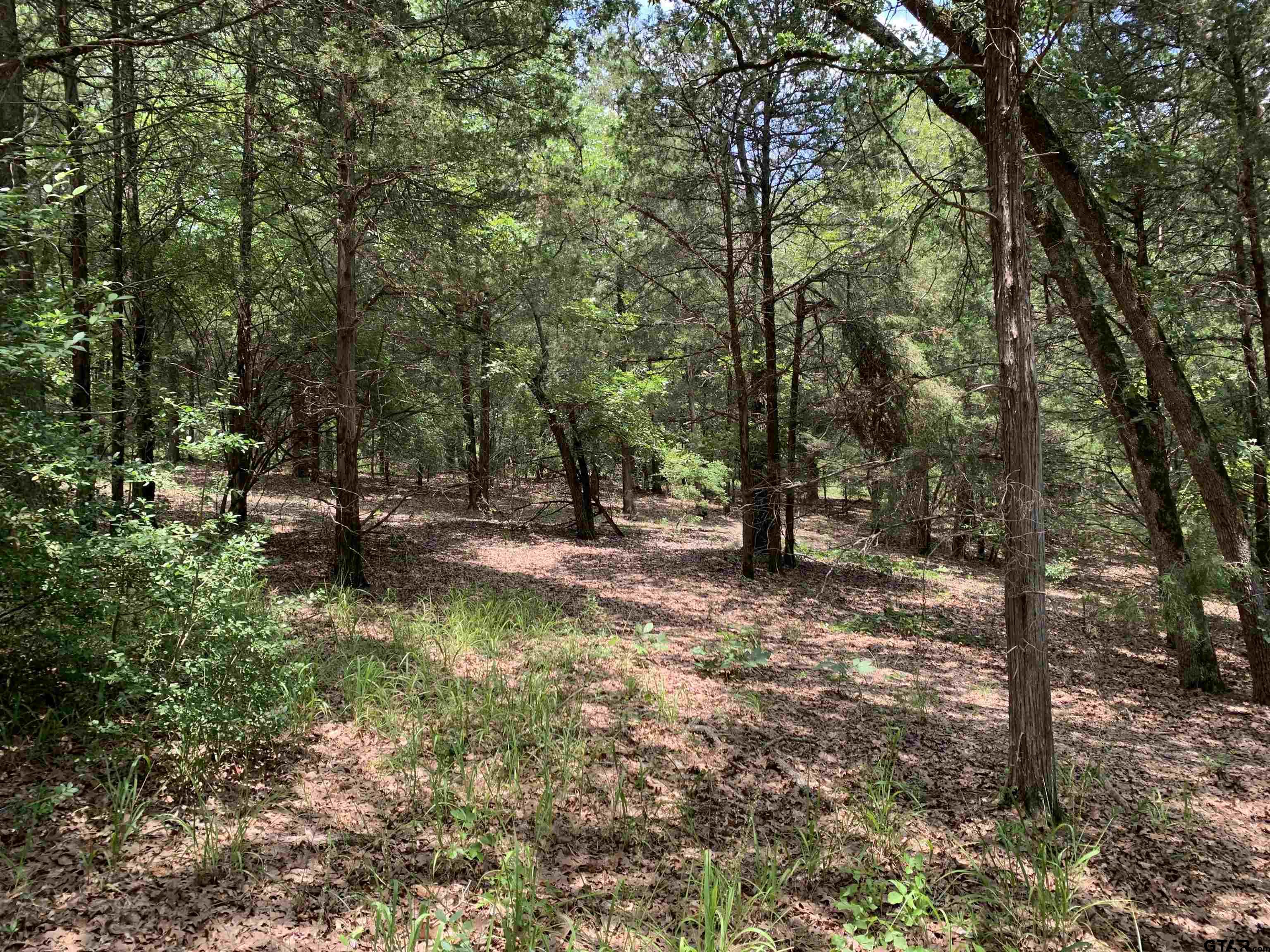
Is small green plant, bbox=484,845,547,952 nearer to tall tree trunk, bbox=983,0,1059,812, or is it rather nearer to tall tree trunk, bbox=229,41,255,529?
tall tree trunk, bbox=983,0,1059,812

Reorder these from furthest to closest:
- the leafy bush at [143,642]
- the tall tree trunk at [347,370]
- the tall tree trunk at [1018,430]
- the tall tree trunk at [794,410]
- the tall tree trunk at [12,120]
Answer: the tall tree trunk at [794,410], the tall tree trunk at [347,370], the tall tree trunk at [12,120], the tall tree trunk at [1018,430], the leafy bush at [143,642]

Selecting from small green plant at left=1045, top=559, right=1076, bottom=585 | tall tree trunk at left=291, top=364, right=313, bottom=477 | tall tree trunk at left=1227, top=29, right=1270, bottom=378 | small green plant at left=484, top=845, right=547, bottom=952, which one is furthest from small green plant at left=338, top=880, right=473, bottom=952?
tall tree trunk at left=1227, top=29, right=1270, bottom=378

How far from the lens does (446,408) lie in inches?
498

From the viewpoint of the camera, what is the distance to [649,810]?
148 inches

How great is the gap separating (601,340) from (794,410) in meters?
4.48

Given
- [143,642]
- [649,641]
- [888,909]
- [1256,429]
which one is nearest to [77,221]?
[143,642]

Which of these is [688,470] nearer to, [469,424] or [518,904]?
[469,424]

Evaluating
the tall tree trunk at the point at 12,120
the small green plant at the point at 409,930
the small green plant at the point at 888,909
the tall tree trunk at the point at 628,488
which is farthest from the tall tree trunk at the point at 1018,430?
the tall tree trunk at the point at 628,488

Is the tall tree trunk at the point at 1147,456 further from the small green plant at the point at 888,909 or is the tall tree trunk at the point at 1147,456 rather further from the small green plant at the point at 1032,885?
the small green plant at the point at 888,909

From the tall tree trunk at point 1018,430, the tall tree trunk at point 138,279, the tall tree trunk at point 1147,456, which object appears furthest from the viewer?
the tall tree trunk at point 138,279

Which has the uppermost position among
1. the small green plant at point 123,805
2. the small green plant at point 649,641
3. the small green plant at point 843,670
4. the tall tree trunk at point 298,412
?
the tall tree trunk at point 298,412

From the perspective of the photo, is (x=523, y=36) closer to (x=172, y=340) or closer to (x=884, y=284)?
(x=884, y=284)

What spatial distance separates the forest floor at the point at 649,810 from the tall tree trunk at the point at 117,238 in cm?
261

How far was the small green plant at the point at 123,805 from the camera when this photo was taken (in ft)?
9.48
